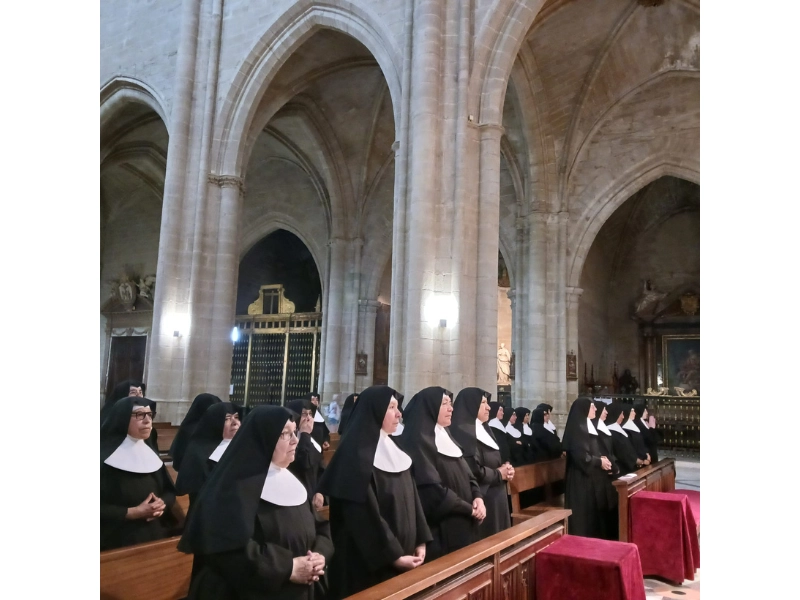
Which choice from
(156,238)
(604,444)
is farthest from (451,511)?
(156,238)

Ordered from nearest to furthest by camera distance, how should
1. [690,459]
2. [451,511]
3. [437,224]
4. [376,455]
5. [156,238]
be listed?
[376,455], [451,511], [437,224], [690,459], [156,238]

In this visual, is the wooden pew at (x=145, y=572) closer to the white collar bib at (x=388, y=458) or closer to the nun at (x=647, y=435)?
the white collar bib at (x=388, y=458)

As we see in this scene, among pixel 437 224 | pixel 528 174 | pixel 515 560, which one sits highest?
pixel 528 174

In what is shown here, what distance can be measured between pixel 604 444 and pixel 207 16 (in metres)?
12.3

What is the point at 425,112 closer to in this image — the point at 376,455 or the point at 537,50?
the point at 537,50

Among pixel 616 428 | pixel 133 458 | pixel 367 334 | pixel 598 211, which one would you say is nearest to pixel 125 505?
pixel 133 458

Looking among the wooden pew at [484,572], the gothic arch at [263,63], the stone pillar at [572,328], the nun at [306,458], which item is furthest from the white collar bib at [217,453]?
the stone pillar at [572,328]

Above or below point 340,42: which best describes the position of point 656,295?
below

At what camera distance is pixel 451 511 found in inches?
151

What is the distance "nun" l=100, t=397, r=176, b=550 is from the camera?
354 cm

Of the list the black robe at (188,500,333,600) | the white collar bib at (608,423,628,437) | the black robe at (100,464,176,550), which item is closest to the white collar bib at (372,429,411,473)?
the black robe at (188,500,333,600)

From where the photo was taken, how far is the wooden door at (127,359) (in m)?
22.3

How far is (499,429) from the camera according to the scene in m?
7.49

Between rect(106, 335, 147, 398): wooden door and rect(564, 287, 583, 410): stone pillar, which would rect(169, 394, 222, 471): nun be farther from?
rect(106, 335, 147, 398): wooden door
